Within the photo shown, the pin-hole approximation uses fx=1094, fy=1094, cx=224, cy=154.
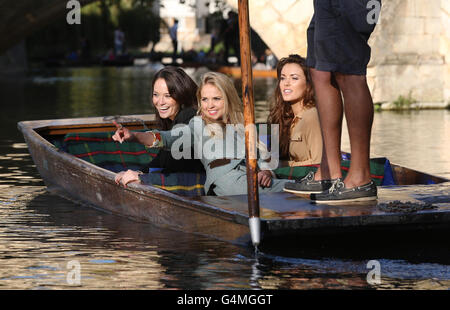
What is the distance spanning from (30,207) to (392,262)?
9.19ft

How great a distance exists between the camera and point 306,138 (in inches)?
248

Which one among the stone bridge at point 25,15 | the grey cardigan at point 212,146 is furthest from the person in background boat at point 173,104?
the stone bridge at point 25,15

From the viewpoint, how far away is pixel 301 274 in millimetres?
4855

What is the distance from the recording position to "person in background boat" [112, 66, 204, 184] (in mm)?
6207

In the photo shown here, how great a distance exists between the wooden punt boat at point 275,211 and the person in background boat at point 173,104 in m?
0.30

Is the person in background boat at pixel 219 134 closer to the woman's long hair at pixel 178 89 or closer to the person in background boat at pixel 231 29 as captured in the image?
the woman's long hair at pixel 178 89

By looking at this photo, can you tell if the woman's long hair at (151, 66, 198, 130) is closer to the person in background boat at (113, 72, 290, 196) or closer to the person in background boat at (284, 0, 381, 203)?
the person in background boat at (113, 72, 290, 196)

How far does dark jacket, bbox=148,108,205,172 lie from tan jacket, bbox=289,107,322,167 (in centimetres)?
56

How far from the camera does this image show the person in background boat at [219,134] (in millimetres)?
5805

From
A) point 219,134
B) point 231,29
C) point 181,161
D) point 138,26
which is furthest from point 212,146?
point 138,26

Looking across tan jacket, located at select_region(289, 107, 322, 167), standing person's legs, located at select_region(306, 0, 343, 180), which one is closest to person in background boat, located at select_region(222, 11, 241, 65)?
tan jacket, located at select_region(289, 107, 322, 167)

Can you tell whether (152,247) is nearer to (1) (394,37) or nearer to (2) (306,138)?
(2) (306,138)

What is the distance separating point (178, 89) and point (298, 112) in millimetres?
710

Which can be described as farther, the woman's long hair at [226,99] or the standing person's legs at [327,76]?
the woman's long hair at [226,99]
